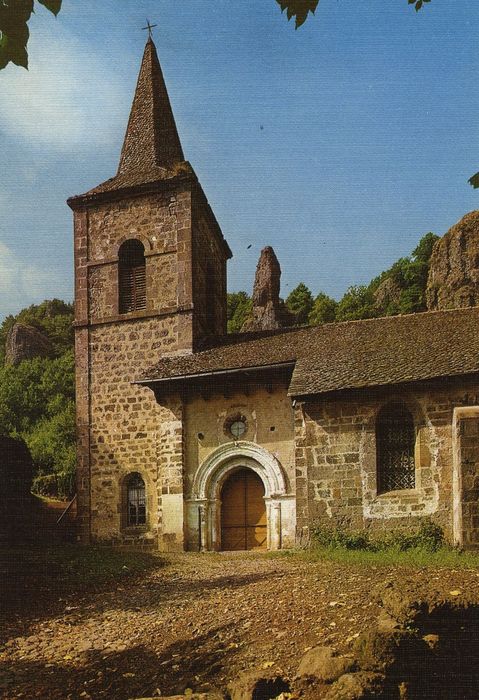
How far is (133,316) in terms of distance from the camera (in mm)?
20172

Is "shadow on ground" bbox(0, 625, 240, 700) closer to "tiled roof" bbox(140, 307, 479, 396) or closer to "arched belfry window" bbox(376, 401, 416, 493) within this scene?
"arched belfry window" bbox(376, 401, 416, 493)

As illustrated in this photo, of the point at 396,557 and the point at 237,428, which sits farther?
the point at 237,428

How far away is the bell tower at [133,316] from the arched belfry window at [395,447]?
5.47m

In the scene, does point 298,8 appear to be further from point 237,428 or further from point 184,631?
point 237,428

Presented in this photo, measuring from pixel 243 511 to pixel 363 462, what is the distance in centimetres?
422

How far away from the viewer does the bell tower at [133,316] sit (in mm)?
19031

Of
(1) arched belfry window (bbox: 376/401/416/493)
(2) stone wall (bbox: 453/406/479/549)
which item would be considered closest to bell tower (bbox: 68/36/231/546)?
(1) arched belfry window (bbox: 376/401/416/493)

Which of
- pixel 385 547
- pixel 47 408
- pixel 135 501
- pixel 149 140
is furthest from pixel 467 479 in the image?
pixel 47 408

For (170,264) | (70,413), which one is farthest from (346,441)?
(70,413)

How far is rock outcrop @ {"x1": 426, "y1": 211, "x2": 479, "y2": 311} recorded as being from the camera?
1785 inches

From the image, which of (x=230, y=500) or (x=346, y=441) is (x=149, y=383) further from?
(x=346, y=441)

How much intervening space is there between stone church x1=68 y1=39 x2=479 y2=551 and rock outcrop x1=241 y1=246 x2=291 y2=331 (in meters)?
27.9

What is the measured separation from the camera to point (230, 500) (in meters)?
18.1

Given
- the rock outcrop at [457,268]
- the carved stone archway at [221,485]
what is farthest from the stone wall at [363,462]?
the rock outcrop at [457,268]
